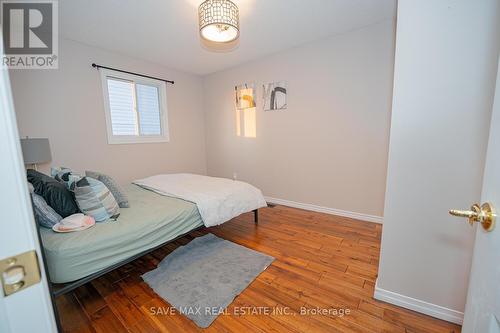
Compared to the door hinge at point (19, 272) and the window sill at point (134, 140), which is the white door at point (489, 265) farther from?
the window sill at point (134, 140)

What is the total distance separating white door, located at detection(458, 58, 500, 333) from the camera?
57 cm

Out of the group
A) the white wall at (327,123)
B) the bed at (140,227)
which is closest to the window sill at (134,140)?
the bed at (140,227)

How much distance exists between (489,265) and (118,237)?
1.94 metres

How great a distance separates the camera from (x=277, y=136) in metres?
3.69

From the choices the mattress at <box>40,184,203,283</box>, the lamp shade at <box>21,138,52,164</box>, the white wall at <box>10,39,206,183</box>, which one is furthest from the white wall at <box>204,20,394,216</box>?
the lamp shade at <box>21,138,52,164</box>

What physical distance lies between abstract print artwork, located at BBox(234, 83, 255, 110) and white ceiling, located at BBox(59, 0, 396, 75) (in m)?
0.61

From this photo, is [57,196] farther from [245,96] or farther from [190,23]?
[245,96]

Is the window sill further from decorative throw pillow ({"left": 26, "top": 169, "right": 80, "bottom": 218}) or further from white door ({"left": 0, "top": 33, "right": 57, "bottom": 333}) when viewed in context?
white door ({"left": 0, "top": 33, "right": 57, "bottom": 333})

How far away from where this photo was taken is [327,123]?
315 cm

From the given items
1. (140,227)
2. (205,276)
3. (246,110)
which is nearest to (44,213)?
(140,227)

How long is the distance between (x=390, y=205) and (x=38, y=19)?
155 inches

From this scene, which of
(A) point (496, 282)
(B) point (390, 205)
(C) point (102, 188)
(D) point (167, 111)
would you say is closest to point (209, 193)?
(C) point (102, 188)

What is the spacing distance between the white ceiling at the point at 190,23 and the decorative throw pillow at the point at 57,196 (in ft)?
6.25

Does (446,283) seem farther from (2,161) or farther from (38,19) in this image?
(38,19)
